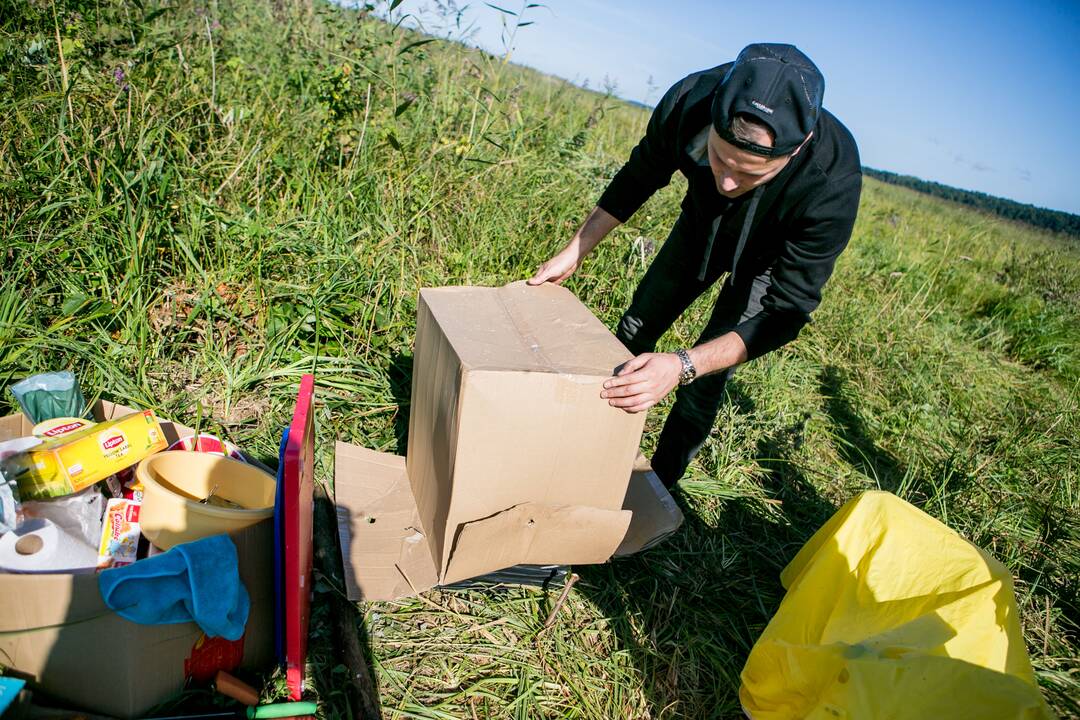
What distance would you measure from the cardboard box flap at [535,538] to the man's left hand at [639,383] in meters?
0.30

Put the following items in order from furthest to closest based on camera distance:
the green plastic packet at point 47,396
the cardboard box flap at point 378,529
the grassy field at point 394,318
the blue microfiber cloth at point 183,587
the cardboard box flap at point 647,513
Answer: the cardboard box flap at point 647,513 → the grassy field at point 394,318 → the cardboard box flap at point 378,529 → the green plastic packet at point 47,396 → the blue microfiber cloth at point 183,587

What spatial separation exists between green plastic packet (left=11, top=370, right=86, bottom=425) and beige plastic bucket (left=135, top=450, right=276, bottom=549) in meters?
0.36

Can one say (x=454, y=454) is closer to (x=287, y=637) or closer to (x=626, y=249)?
(x=287, y=637)

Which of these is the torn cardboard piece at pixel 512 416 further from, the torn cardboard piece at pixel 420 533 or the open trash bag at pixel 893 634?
the open trash bag at pixel 893 634

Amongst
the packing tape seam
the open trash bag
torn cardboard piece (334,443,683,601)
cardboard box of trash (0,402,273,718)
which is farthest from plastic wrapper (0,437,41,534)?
the open trash bag

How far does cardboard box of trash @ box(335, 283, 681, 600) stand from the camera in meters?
1.36

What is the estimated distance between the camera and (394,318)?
2.44 m

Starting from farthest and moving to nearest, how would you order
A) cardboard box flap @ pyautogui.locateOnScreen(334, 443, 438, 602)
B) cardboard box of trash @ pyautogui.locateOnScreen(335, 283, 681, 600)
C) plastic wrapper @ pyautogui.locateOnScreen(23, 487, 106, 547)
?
cardboard box flap @ pyautogui.locateOnScreen(334, 443, 438, 602), cardboard box of trash @ pyautogui.locateOnScreen(335, 283, 681, 600), plastic wrapper @ pyautogui.locateOnScreen(23, 487, 106, 547)

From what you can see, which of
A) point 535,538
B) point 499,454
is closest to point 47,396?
point 499,454

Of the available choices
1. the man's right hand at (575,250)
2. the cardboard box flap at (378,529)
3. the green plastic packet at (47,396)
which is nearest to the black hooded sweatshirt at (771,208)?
the man's right hand at (575,250)

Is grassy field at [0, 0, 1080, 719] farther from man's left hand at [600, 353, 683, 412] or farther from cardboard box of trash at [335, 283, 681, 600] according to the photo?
man's left hand at [600, 353, 683, 412]

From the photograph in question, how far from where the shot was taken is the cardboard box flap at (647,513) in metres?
1.80

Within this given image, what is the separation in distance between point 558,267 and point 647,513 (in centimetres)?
82

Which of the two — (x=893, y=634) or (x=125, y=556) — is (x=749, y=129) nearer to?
(x=893, y=634)
